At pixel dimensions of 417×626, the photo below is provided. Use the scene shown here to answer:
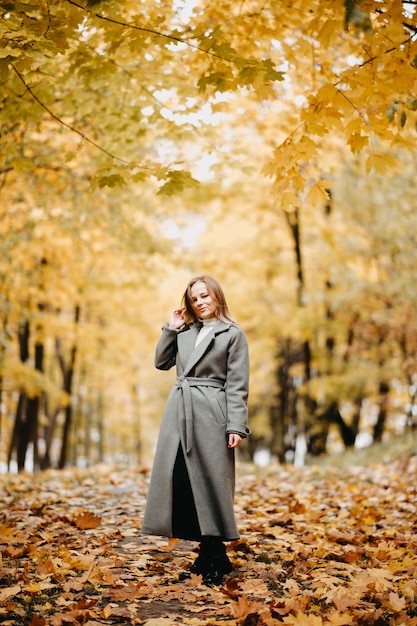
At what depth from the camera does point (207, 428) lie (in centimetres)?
→ 371

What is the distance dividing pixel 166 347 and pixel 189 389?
0.41 m

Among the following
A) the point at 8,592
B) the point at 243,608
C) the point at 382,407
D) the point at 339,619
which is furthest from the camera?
the point at 382,407

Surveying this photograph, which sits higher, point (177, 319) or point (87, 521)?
Result: point (177, 319)

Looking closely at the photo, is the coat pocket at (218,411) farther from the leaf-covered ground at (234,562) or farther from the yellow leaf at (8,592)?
the yellow leaf at (8,592)

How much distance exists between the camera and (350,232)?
42.9 feet

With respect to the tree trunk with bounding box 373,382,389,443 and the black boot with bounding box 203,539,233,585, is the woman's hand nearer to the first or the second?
the black boot with bounding box 203,539,233,585

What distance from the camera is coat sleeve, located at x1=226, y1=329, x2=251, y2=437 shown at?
3668mm

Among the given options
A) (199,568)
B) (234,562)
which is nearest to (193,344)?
(199,568)

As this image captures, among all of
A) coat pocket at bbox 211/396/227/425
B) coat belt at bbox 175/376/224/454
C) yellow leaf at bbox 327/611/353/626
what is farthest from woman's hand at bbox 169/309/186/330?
yellow leaf at bbox 327/611/353/626

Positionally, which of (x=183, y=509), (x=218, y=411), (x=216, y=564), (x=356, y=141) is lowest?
(x=216, y=564)

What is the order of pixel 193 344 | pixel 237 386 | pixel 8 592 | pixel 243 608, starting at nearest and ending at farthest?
pixel 243 608, pixel 8 592, pixel 237 386, pixel 193 344

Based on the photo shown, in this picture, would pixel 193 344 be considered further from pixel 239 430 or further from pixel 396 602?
pixel 396 602

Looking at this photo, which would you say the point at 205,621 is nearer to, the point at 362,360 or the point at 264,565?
the point at 264,565

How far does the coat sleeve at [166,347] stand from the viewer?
4035 millimetres
